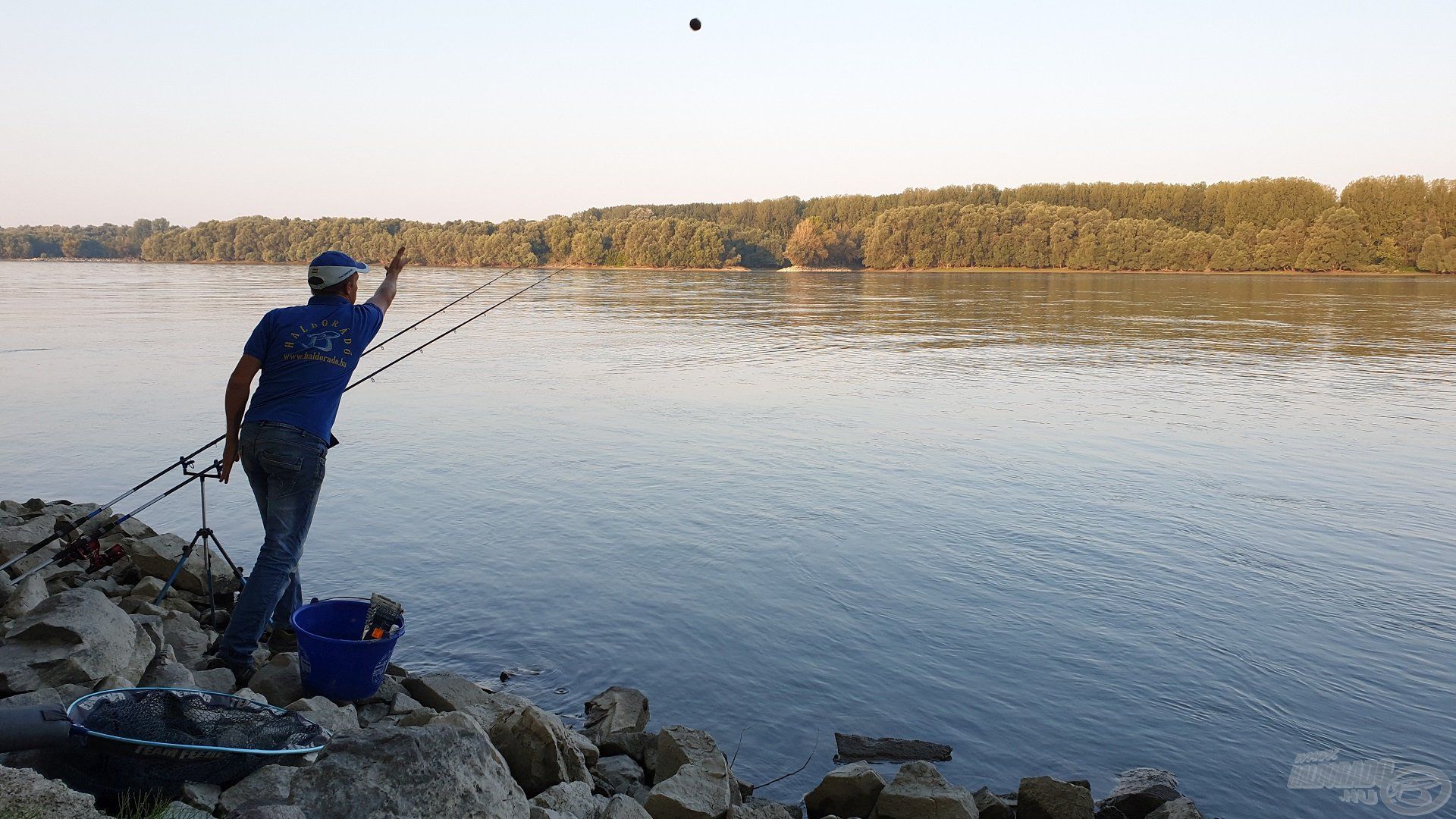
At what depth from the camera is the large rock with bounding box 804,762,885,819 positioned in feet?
17.5

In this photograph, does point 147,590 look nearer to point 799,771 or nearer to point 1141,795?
point 799,771

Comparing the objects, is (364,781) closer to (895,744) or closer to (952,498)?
(895,744)

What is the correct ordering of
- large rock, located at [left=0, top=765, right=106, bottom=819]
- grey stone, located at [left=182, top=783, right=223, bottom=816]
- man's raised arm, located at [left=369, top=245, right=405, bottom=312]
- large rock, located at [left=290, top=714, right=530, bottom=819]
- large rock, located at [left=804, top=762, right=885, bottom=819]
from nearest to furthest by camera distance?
large rock, located at [left=0, top=765, right=106, bottom=819], large rock, located at [left=290, top=714, right=530, bottom=819], grey stone, located at [left=182, top=783, right=223, bottom=816], large rock, located at [left=804, top=762, right=885, bottom=819], man's raised arm, located at [left=369, top=245, right=405, bottom=312]

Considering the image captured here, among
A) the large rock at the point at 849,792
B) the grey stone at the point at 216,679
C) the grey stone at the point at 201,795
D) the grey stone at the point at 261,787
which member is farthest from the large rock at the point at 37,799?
the large rock at the point at 849,792

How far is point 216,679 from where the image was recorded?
218 inches

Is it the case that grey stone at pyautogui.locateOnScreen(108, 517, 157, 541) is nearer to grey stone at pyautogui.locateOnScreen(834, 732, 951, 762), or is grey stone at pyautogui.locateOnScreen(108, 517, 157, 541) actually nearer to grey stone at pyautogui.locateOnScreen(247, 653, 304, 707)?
grey stone at pyautogui.locateOnScreen(247, 653, 304, 707)

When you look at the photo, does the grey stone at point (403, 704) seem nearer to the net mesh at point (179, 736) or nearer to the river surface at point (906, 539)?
the net mesh at point (179, 736)

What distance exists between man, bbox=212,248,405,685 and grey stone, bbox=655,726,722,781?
7.96ft

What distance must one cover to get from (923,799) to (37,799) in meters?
3.77

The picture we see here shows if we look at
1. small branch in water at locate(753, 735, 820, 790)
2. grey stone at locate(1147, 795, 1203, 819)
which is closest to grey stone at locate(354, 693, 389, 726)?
small branch in water at locate(753, 735, 820, 790)

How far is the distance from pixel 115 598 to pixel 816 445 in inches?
378

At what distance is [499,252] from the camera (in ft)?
473

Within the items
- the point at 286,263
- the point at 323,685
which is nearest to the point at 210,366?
the point at 323,685

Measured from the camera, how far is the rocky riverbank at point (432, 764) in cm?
377
